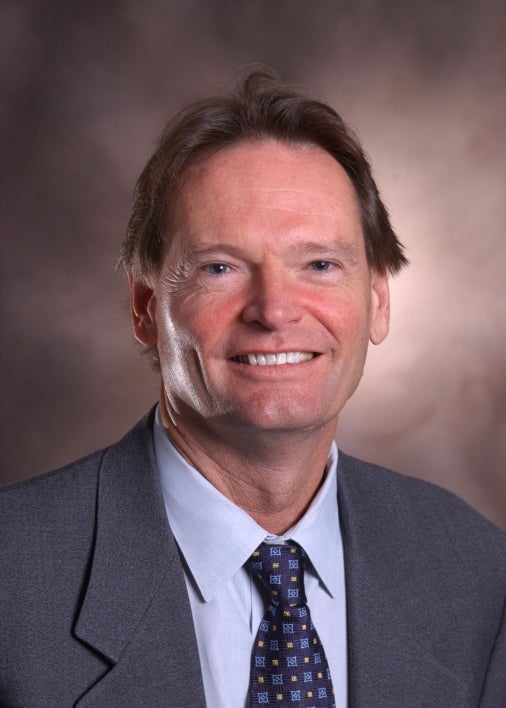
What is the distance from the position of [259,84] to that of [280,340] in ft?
3.53

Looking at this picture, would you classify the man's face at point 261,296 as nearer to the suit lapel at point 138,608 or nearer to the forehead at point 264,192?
the forehead at point 264,192

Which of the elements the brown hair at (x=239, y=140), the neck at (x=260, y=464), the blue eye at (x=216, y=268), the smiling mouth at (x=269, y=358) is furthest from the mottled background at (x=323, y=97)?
the smiling mouth at (x=269, y=358)

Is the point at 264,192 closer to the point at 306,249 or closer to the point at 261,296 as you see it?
the point at 306,249

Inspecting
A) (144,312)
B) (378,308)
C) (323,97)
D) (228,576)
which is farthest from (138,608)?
(323,97)

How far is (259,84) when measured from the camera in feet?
13.2

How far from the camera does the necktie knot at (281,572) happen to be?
3.44 metres

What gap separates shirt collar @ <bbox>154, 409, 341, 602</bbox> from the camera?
346 cm

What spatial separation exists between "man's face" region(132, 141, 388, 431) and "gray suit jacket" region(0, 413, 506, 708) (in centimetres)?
38

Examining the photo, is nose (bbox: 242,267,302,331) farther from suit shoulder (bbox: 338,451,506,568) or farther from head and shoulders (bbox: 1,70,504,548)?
suit shoulder (bbox: 338,451,506,568)

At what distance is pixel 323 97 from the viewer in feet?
19.2

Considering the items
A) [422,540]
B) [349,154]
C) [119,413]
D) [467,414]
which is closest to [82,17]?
[119,413]

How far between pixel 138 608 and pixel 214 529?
0.34 m

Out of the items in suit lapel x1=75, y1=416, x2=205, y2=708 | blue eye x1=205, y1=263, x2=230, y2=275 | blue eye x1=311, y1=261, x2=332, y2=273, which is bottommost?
suit lapel x1=75, y1=416, x2=205, y2=708

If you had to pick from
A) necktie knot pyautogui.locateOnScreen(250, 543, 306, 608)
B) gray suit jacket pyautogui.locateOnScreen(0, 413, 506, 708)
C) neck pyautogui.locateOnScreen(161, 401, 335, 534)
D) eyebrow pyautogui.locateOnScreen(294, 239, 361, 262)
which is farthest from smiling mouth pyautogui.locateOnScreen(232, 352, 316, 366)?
necktie knot pyautogui.locateOnScreen(250, 543, 306, 608)
